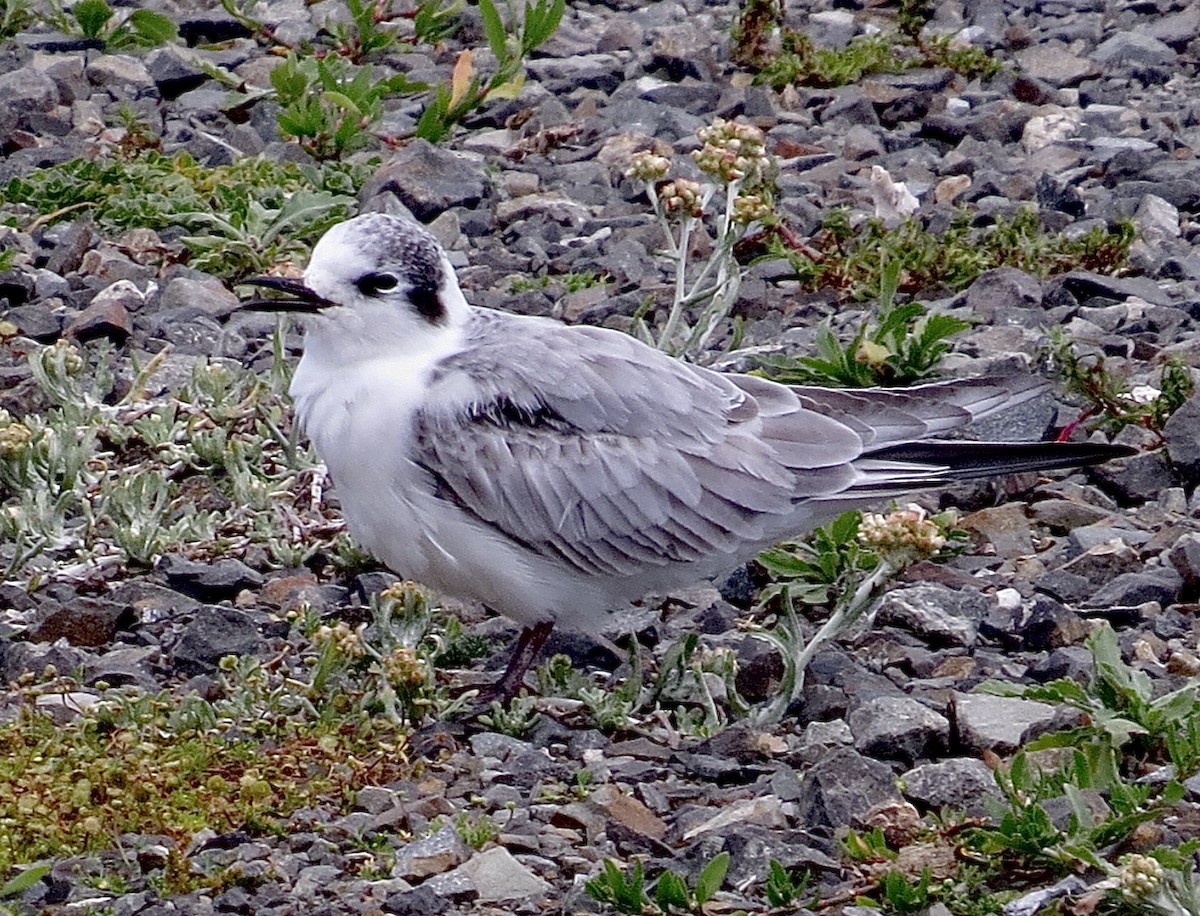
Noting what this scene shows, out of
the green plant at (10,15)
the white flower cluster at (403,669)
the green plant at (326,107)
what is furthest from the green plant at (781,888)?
the green plant at (10,15)

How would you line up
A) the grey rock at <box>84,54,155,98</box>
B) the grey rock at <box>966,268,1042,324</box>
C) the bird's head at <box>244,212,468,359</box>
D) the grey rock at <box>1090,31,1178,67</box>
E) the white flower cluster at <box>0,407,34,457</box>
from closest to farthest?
1. the bird's head at <box>244,212,468,359</box>
2. the white flower cluster at <box>0,407,34,457</box>
3. the grey rock at <box>966,268,1042,324</box>
4. the grey rock at <box>84,54,155,98</box>
5. the grey rock at <box>1090,31,1178,67</box>

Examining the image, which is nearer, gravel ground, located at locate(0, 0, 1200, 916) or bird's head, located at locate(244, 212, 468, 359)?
gravel ground, located at locate(0, 0, 1200, 916)

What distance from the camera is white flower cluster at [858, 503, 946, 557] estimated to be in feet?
13.8

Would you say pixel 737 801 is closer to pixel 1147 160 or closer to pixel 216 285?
pixel 216 285

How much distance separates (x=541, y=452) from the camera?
4730mm

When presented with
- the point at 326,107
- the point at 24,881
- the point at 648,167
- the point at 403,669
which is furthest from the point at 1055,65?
the point at 24,881

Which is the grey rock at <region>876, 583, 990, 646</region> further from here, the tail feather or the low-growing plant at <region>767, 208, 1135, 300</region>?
the low-growing plant at <region>767, 208, 1135, 300</region>

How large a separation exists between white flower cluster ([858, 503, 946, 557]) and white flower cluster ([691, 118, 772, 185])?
1509 millimetres

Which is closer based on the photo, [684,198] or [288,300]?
[288,300]

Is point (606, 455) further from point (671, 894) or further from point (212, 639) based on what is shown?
point (671, 894)

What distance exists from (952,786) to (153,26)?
5.71 metres

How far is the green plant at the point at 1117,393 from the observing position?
227 inches

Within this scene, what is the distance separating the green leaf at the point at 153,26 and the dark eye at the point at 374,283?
166 inches

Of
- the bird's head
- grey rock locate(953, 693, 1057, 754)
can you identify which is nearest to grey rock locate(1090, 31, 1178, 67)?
the bird's head
